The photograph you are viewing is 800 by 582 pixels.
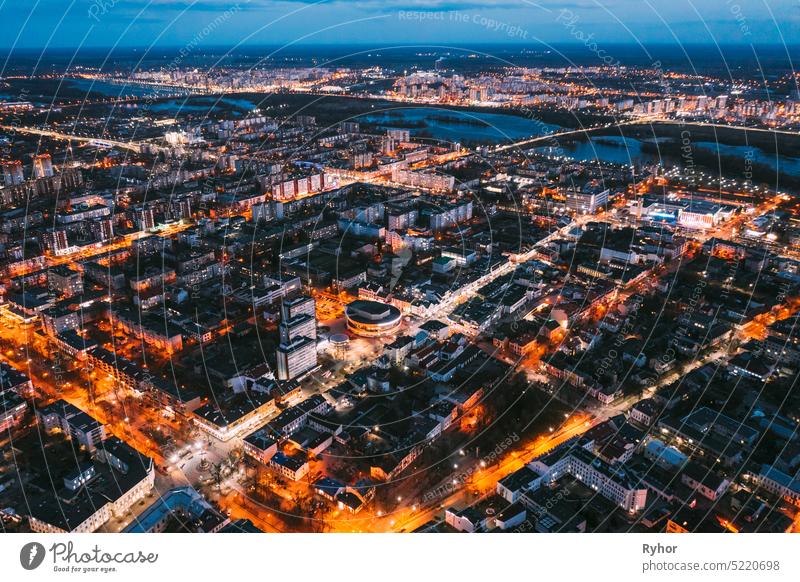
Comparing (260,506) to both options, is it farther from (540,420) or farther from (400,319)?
(400,319)

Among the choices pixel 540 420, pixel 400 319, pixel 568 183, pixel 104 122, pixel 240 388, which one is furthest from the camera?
pixel 104 122

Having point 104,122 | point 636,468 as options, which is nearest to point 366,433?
point 636,468

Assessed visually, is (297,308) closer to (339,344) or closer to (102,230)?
(339,344)

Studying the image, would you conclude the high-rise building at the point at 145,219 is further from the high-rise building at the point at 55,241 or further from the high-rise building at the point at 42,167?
the high-rise building at the point at 42,167

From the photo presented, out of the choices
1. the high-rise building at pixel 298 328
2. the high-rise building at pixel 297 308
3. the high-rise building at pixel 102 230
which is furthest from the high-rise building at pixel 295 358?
the high-rise building at pixel 102 230
